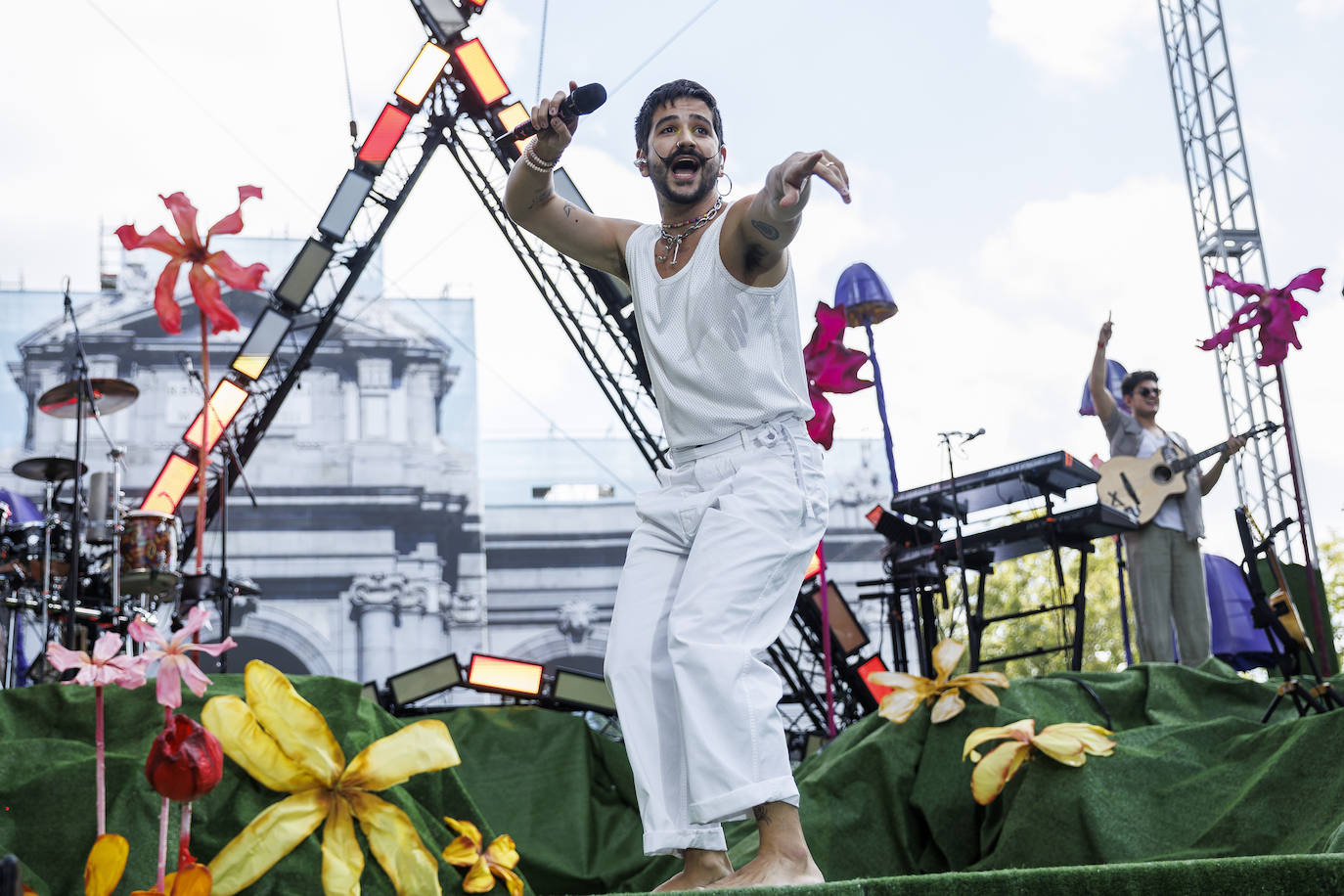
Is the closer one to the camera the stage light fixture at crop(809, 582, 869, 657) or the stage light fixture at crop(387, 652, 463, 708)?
the stage light fixture at crop(387, 652, 463, 708)

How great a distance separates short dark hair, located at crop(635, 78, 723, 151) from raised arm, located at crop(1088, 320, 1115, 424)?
3.59 metres

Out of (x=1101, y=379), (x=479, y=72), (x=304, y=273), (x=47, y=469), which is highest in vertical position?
(x=479, y=72)

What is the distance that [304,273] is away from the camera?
25.4 ft

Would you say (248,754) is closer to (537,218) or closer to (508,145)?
(537,218)

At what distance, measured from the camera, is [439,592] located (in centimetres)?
1939

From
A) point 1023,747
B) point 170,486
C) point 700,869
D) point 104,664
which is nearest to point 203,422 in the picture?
point 104,664

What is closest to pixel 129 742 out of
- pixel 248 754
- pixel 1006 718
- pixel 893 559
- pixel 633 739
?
pixel 248 754

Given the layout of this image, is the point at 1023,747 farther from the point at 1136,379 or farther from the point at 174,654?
the point at 1136,379

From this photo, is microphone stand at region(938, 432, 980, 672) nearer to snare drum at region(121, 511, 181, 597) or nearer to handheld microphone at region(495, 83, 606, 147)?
handheld microphone at region(495, 83, 606, 147)

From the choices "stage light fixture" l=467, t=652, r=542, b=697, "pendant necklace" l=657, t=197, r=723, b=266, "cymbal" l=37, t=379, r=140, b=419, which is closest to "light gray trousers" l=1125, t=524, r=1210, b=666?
"stage light fixture" l=467, t=652, r=542, b=697

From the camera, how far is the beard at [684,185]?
7.75ft

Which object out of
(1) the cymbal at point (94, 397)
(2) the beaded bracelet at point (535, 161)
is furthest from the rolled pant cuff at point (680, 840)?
(1) the cymbal at point (94, 397)

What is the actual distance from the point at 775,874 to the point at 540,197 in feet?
4.45

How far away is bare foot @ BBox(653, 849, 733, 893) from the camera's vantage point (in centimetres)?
207
